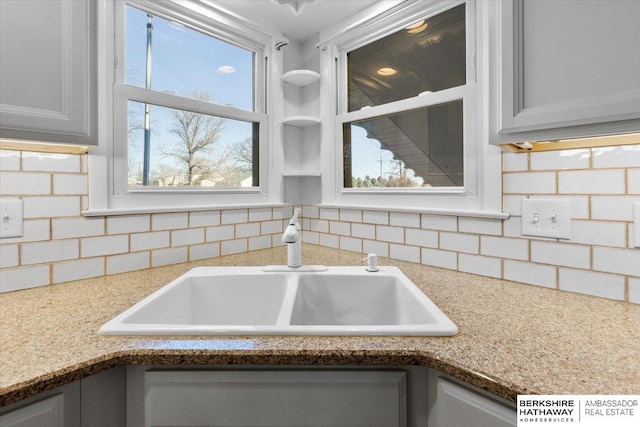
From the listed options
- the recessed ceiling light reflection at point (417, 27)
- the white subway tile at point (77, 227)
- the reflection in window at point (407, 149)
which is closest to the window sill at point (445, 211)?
the reflection in window at point (407, 149)

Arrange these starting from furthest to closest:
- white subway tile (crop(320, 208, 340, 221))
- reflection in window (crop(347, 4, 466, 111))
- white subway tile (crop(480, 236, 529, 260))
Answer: white subway tile (crop(320, 208, 340, 221)), reflection in window (crop(347, 4, 466, 111)), white subway tile (crop(480, 236, 529, 260))

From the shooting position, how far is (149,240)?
A: 144 cm

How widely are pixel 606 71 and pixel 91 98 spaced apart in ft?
4.62

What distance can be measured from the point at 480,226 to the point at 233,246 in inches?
47.7

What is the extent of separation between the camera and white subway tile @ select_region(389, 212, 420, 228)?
1526mm

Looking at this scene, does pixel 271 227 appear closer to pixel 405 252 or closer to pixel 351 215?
pixel 351 215

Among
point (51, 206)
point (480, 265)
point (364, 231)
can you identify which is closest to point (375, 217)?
point (364, 231)

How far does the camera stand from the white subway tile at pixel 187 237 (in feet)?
5.00

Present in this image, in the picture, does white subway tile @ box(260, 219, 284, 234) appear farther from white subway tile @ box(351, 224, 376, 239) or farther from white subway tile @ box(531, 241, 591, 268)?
white subway tile @ box(531, 241, 591, 268)

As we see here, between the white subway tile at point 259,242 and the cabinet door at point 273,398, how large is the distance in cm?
113

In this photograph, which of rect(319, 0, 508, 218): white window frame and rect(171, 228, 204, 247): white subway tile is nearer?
rect(319, 0, 508, 218): white window frame

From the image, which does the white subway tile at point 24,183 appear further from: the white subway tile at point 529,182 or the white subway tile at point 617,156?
the white subway tile at point 617,156

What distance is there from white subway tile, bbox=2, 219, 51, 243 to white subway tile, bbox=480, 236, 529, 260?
1.64 m

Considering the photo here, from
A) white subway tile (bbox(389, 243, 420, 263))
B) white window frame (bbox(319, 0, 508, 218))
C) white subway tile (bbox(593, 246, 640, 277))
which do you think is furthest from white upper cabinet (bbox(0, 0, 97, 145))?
white subway tile (bbox(593, 246, 640, 277))
